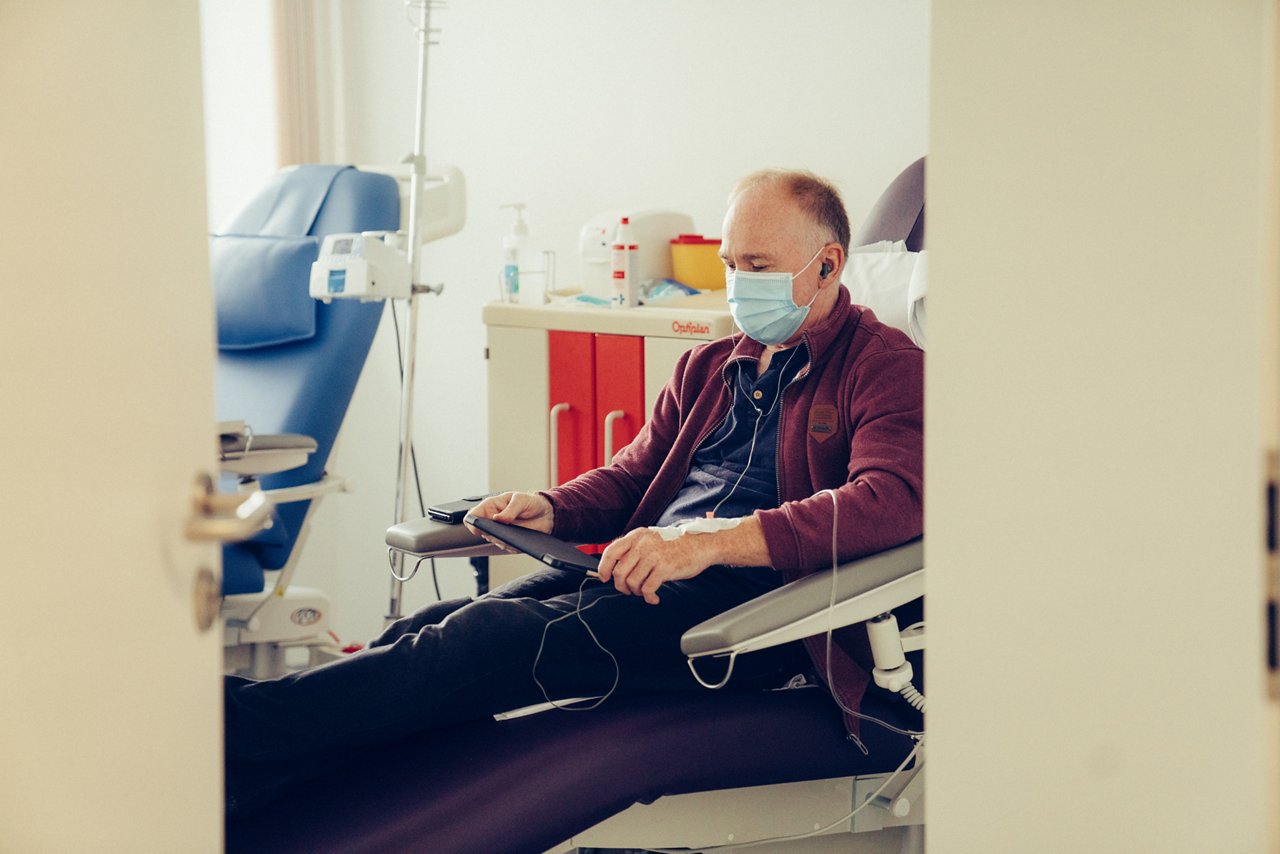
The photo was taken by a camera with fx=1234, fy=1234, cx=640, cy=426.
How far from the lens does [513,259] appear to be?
2.63 m

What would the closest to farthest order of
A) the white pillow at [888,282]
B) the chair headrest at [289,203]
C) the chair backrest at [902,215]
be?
the white pillow at [888,282] < the chair backrest at [902,215] < the chair headrest at [289,203]

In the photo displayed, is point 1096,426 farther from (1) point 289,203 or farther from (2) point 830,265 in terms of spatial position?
(1) point 289,203

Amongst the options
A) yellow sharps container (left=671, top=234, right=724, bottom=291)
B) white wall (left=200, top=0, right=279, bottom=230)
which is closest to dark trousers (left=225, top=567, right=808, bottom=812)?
yellow sharps container (left=671, top=234, right=724, bottom=291)

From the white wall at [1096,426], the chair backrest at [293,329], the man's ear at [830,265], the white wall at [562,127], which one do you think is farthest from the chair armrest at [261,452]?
the white wall at [1096,426]

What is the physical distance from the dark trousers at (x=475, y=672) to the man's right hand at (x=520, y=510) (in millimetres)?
165

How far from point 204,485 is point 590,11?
2.45 m

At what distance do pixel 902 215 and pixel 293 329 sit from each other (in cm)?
121

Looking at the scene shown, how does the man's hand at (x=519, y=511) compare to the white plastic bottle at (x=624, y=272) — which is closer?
the man's hand at (x=519, y=511)

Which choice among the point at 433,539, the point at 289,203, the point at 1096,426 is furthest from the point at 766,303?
the point at 289,203

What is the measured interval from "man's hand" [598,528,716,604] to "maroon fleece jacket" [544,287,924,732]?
9 centimetres

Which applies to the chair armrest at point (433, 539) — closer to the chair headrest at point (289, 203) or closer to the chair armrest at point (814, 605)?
the chair armrest at point (814, 605)

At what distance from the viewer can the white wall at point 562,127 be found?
2.70 meters

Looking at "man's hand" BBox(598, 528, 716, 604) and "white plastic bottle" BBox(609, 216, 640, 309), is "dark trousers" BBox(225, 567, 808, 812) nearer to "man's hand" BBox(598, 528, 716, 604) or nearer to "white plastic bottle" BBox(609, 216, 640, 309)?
"man's hand" BBox(598, 528, 716, 604)

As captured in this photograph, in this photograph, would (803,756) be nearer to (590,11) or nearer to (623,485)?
(623,485)
